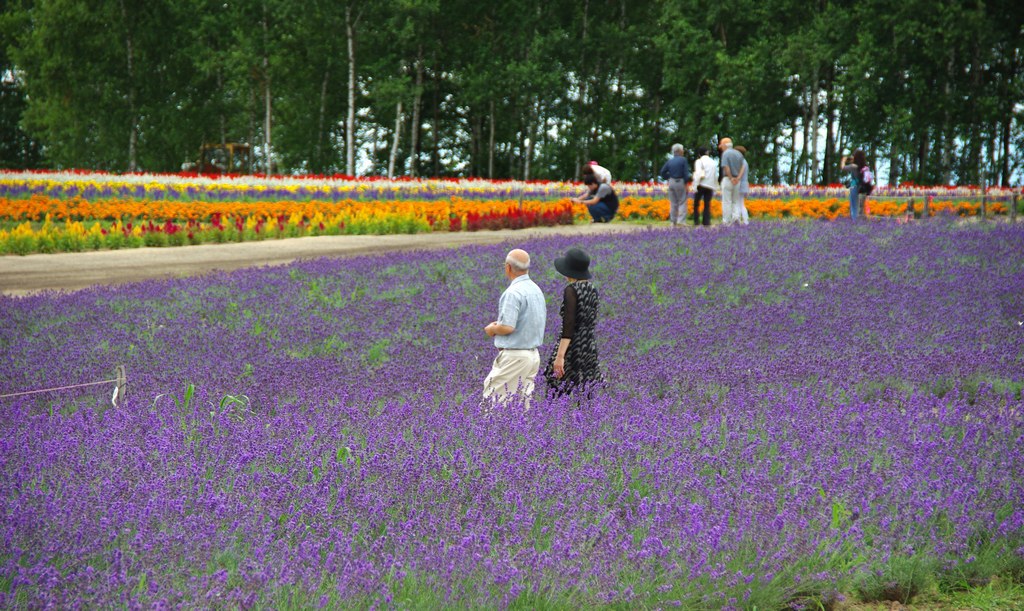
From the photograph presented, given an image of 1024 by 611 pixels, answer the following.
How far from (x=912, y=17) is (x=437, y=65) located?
18.2 metres

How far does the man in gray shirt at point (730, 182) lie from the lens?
17.9m

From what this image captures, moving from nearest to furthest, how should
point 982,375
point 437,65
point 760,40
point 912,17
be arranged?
point 982,375, point 912,17, point 760,40, point 437,65

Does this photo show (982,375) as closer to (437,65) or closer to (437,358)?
(437,358)

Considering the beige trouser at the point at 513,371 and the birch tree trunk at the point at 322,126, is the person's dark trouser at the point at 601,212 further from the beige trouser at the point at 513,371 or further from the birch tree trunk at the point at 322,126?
the birch tree trunk at the point at 322,126

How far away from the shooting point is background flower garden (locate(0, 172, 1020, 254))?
682 inches

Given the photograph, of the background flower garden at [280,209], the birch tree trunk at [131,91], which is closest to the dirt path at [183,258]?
the background flower garden at [280,209]

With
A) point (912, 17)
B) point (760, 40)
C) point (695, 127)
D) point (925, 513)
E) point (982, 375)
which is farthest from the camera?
point (695, 127)

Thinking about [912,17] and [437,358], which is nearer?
[437,358]

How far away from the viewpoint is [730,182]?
1852 centimetres

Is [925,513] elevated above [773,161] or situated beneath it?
situated beneath

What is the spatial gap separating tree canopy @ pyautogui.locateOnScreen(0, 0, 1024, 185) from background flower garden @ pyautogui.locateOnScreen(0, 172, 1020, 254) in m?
8.92

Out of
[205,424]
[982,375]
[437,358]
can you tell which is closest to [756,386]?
[982,375]

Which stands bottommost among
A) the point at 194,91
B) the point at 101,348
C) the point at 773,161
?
the point at 101,348

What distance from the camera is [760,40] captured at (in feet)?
123
